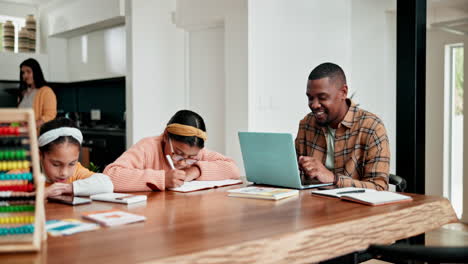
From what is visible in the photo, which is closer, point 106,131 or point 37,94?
point 37,94

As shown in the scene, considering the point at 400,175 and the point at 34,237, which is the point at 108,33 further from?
the point at 34,237

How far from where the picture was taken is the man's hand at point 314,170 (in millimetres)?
2084

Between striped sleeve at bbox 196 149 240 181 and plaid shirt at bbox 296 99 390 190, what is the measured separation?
43 cm

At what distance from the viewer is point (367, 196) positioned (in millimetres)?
1768

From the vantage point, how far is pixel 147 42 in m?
4.84

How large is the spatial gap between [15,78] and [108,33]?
151cm

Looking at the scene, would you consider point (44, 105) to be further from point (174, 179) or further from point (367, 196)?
point (367, 196)

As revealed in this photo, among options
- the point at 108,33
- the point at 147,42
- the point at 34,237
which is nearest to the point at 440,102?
the point at 147,42

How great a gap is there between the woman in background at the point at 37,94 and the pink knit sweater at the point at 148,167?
2.79m

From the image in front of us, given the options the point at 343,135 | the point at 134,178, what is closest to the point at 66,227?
the point at 134,178

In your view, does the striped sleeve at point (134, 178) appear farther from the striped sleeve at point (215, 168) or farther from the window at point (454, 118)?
the window at point (454, 118)

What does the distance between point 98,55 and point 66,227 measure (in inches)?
195

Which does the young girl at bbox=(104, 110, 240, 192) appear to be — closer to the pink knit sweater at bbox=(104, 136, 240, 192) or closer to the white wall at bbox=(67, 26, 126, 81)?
the pink knit sweater at bbox=(104, 136, 240, 192)

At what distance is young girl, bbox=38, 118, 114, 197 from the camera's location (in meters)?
1.80
